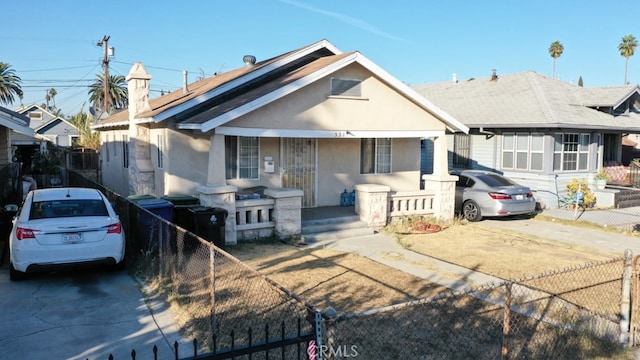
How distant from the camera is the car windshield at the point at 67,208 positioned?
317 inches

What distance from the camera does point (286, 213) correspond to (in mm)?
11953

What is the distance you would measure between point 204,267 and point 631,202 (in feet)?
58.0

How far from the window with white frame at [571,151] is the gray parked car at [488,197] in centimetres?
446

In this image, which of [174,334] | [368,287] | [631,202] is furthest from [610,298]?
[631,202]

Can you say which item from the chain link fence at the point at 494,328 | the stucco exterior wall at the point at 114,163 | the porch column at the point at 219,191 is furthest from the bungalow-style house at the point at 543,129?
the stucco exterior wall at the point at 114,163

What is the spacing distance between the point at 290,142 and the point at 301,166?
0.80 metres

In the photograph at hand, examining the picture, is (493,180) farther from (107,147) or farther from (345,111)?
(107,147)

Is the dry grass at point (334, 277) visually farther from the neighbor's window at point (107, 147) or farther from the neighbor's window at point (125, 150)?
the neighbor's window at point (107, 147)

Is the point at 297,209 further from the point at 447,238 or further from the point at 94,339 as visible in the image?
the point at 94,339

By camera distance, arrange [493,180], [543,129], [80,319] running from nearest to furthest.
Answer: [80,319], [493,180], [543,129]

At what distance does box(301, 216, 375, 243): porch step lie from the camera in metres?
12.4

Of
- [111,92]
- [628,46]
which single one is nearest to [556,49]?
[628,46]

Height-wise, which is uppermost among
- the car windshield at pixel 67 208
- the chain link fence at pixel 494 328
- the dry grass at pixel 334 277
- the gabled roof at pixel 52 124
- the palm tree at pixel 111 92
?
the palm tree at pixel 111 92

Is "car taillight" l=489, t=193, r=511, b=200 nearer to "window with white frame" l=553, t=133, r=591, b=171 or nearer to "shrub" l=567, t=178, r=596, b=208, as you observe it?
"shrub" l=567, t=178, r=596, b=208
